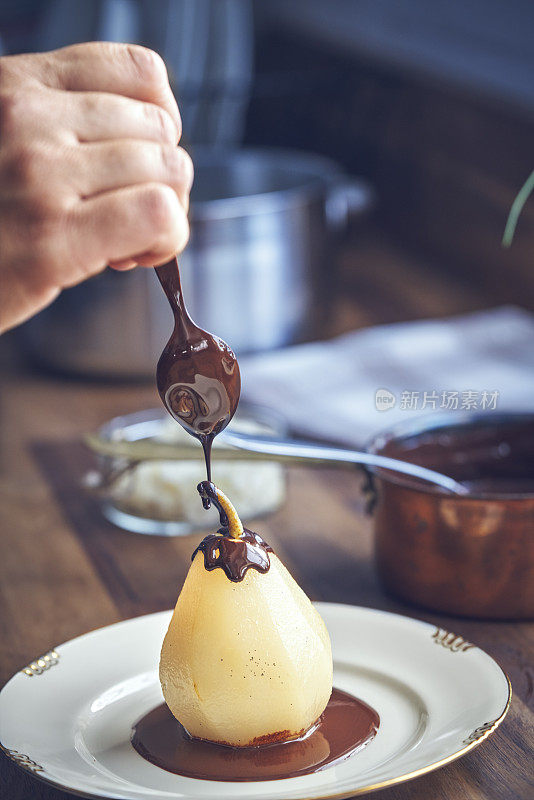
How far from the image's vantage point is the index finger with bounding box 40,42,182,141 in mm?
500

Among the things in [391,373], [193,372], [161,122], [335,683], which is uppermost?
[161,122]

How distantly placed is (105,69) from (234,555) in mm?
240

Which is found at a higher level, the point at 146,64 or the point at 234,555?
the point at 146,64

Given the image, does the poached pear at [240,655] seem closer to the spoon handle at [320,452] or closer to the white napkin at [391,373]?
the spoon handle at [320,452]

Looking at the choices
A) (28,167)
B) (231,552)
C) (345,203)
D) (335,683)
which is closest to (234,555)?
(231,552)

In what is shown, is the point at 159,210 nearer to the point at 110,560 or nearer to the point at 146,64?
the point at 146,64

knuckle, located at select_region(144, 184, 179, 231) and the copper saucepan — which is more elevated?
knuckle, located at select_region(144, 184, 179, 231)

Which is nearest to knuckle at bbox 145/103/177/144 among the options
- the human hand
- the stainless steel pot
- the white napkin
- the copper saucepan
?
the human hand

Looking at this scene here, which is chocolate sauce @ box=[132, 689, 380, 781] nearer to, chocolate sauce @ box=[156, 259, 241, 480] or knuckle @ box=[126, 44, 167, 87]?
chocolate sauce @ box=[156, 259, 241, 480]

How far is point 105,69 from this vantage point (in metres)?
0.50

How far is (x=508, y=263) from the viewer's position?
1.42 m

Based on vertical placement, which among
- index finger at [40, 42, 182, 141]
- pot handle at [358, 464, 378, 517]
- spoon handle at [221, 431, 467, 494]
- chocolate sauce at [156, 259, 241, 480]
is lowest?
pot handle at [358, 464, 378, 517]

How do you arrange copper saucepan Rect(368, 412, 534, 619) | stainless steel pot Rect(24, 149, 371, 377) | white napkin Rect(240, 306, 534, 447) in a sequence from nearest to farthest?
A: copper saucepan Rect(368, 412, 534, 619)
white napkin Rect(240, 306, 534, 447)
stainless steel pot Rect(24, 149, 371, 377)

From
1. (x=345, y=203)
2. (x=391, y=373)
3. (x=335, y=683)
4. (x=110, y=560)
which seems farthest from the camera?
(x=345, y=203)
